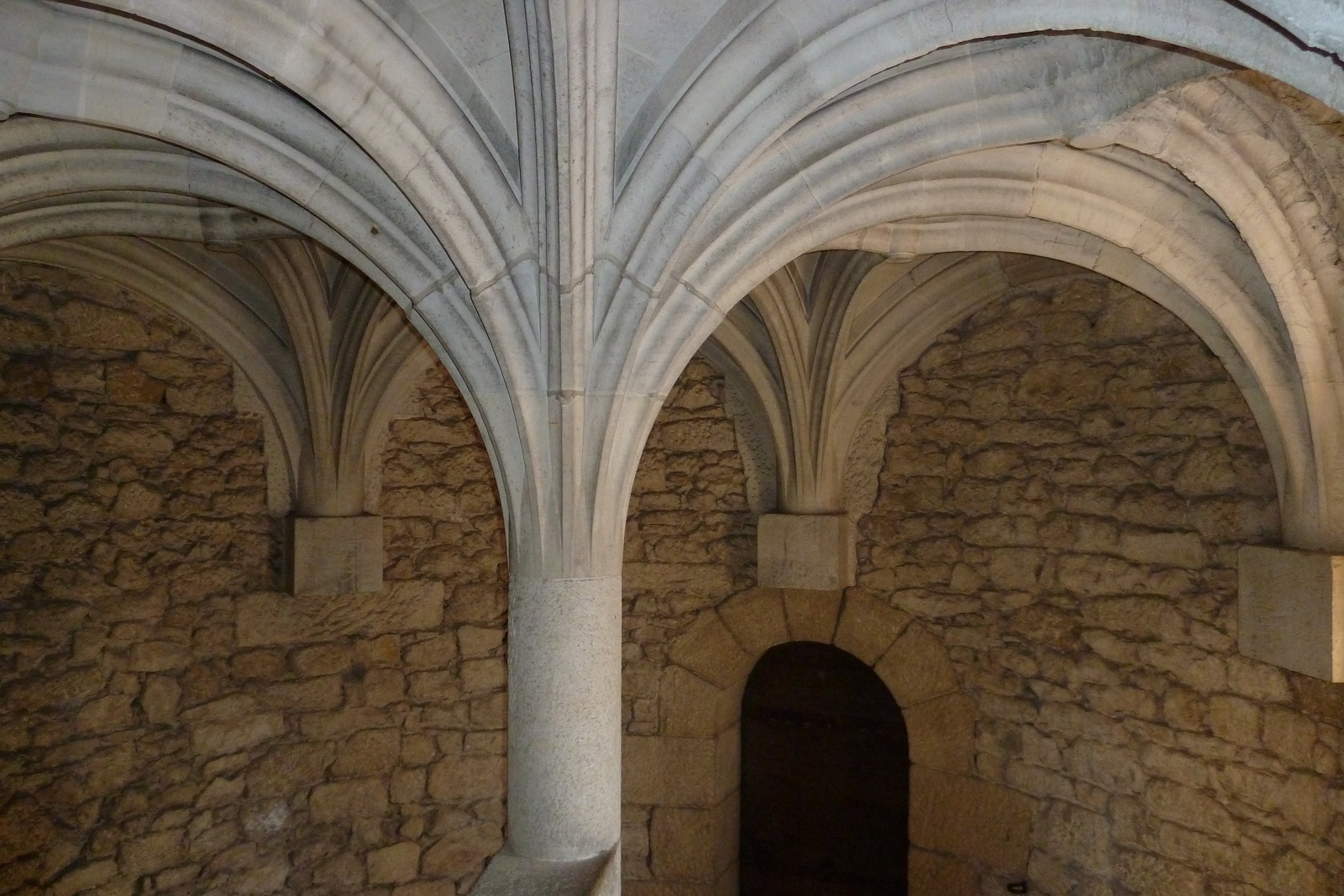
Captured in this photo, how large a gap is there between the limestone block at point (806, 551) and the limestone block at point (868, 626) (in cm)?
11

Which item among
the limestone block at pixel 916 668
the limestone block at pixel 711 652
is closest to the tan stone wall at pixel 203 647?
the limestone block at pixel 711 652

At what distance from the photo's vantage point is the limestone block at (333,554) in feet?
14.4

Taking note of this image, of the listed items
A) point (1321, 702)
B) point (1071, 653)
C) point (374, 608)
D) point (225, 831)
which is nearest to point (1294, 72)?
point (1321, 702)

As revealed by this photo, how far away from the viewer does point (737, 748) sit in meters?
5.13

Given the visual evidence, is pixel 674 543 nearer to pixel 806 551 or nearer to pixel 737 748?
pixel 806 551

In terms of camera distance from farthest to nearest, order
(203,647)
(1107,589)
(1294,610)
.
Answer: (203,647), (1107,589), (1294,610)

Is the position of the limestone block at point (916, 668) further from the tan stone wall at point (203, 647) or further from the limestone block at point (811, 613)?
the tan stone wall at point (203, 647)

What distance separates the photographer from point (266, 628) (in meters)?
4.38

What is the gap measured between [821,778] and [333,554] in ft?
8.64

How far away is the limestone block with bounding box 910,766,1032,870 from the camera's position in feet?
14.0

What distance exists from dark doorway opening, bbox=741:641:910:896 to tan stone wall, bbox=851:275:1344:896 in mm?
705

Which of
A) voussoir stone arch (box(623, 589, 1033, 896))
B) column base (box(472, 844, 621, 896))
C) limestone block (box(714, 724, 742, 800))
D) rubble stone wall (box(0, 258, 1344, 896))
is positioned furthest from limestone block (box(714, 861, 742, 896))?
column base (box(472, 844, 621, 896))

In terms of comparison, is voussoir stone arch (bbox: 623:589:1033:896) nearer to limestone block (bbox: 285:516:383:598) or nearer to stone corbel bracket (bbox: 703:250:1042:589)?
stone corbel bracket (bbox: 703:250:1042:589)

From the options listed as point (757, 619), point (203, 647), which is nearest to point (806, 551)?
point (757, 619)
